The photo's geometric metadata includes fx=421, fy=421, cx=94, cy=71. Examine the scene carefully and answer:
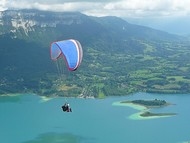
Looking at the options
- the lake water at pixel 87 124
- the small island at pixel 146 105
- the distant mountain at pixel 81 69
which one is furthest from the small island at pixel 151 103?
the distant mountain at pixel 81 69

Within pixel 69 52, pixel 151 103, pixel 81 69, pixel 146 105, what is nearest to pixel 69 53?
pixel 69 52

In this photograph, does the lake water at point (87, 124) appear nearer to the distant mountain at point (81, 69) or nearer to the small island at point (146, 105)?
the small island at point (146, 105)

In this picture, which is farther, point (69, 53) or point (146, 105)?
point (146, 105)

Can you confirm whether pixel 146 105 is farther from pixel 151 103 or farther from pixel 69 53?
pixel 69 53

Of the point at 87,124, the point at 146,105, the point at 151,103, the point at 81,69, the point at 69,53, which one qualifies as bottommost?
the point at 87,124

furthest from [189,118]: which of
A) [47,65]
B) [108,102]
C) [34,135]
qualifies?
[47,65]

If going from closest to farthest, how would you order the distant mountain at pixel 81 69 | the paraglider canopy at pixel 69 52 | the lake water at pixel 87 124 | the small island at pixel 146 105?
the paraglider canopy at pixel 69 52
the lake water at pixel 87 124
the small island at pixel 146 105
the distant mountain at pixel 81 69

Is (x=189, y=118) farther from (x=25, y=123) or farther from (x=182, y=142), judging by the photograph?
(x=25, y=123)
